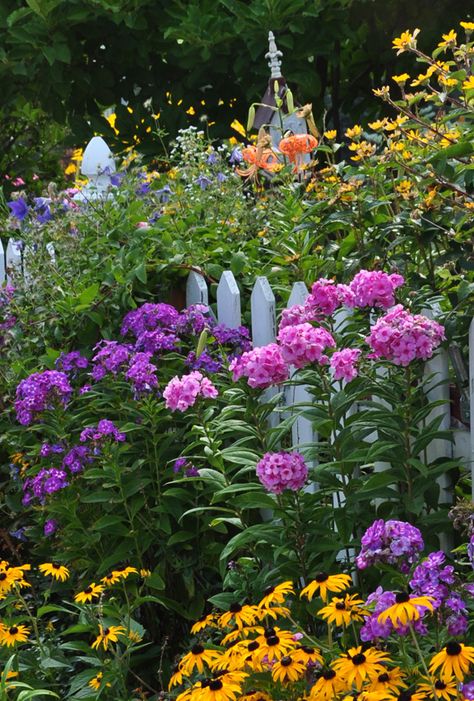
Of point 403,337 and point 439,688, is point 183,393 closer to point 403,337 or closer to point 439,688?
point 403,337

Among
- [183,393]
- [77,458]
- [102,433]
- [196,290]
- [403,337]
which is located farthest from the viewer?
[196,290]

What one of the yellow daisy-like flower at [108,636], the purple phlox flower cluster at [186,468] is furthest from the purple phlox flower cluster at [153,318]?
the yellow daisy-like flower at [108,636]

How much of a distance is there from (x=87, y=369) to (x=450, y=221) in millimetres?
1257

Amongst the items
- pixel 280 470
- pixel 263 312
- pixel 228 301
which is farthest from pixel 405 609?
pixel 228 301

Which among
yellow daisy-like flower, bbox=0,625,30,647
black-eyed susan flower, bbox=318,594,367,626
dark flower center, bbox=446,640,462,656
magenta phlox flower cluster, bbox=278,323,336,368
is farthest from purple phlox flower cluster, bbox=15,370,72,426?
dark flower center, bbox=446,640,462,656

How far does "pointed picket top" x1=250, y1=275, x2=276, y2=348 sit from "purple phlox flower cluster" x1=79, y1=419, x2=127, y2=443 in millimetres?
529

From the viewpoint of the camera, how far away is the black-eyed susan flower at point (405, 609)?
5.97 feet

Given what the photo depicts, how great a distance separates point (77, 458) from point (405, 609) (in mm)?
1444

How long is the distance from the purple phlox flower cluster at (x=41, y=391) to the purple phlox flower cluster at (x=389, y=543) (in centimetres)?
127

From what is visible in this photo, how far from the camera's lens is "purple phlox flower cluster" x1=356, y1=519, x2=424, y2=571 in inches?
81.2

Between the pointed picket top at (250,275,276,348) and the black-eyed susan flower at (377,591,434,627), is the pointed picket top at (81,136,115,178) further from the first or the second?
the black-eyed susan flower at (377,591,434,627)

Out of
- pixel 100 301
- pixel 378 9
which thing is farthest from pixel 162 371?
pixel 378 9

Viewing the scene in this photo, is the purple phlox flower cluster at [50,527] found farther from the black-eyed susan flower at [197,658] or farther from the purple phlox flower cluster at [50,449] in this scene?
the black-eyed susan flower at [197,658]

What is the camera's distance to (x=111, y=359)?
10.3 feet
